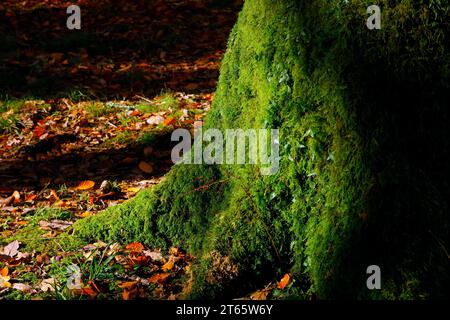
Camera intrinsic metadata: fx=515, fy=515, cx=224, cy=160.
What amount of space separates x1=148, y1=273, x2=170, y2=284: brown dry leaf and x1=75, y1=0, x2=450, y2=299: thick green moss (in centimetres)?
21

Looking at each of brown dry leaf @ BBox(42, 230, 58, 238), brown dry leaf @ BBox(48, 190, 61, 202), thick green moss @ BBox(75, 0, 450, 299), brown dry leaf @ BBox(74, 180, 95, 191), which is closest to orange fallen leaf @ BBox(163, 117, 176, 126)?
brown dry leaf @ BBox(74, 180, 95, 191)

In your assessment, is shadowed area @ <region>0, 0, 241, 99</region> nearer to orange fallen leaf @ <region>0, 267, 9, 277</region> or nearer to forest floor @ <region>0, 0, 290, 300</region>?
forest floor @ <region>0, 0, 290, 300</region>

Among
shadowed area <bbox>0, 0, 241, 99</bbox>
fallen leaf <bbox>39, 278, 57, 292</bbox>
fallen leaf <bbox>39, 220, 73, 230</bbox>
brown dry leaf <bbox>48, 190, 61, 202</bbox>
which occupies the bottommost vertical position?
fallen leaf <bbox>39, 278, 57, 292</bbox>

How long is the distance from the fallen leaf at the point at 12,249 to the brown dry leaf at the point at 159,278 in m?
0.90

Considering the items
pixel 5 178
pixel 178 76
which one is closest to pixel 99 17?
pixel 178 76

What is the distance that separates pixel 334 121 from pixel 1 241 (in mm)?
2205

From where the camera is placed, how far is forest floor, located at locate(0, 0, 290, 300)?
9.29ft

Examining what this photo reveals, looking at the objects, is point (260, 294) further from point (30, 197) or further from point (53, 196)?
point (30, 197)

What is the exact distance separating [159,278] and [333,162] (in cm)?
114

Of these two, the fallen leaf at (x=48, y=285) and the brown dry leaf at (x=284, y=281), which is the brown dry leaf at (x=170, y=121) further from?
the brown dry leaf at (x=284, y=281)

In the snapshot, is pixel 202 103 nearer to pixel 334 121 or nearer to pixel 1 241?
pixel 1 241

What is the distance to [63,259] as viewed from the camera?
9.59 ft

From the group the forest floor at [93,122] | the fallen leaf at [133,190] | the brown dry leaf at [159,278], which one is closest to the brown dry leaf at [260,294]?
the forest floor at [93,122]

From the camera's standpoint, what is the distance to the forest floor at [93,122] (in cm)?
283
